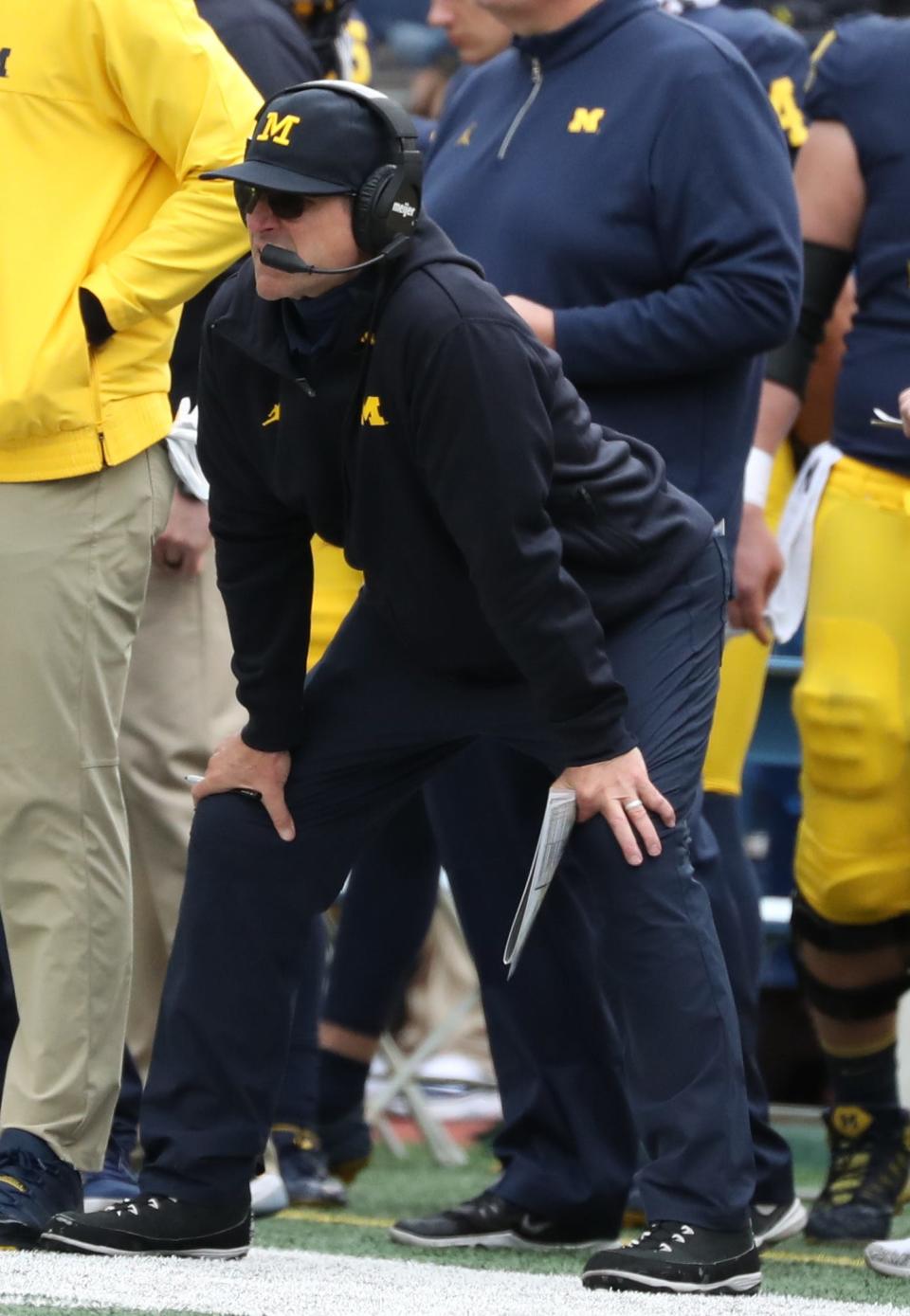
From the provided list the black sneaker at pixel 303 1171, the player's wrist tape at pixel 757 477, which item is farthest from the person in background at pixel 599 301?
the black sneaker at pixel 303 1171

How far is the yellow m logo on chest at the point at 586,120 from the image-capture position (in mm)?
4168

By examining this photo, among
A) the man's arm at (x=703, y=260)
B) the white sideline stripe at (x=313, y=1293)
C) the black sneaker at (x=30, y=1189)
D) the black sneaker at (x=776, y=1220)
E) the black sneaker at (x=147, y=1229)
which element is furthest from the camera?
the black sneaker at (x=776, y=1220)

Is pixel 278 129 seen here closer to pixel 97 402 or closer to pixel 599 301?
pixel 97 402

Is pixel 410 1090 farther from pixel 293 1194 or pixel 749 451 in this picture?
pixel 749 451

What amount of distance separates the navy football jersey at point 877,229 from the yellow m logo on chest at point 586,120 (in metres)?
0.62

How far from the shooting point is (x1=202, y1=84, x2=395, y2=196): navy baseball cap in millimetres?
3279

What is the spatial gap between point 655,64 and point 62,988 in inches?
67.6

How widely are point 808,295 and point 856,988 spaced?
4.14 ft

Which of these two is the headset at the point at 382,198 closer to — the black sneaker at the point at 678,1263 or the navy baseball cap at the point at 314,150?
the navy baseball cap at the point at 314,150

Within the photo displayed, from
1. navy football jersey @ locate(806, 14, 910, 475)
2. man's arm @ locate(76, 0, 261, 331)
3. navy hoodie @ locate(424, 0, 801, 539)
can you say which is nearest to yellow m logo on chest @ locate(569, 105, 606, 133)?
navy hoodie @ locate(424, 0, 801, 539)

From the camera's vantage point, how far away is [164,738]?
4.51 meters

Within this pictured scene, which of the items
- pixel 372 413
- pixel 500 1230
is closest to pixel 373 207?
pixel 372 413

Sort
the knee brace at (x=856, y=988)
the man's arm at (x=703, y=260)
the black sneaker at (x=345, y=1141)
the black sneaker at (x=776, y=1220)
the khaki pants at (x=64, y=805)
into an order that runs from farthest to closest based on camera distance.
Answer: the black sneaker at (x=345, y=1141), the knee brace at (x=856, y=988), the black sneaker at (x=776, y=1220), the man's arm at (x=703, y=260), the khaki pants at (x=64, y=805)

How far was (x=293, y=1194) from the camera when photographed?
4910mm
